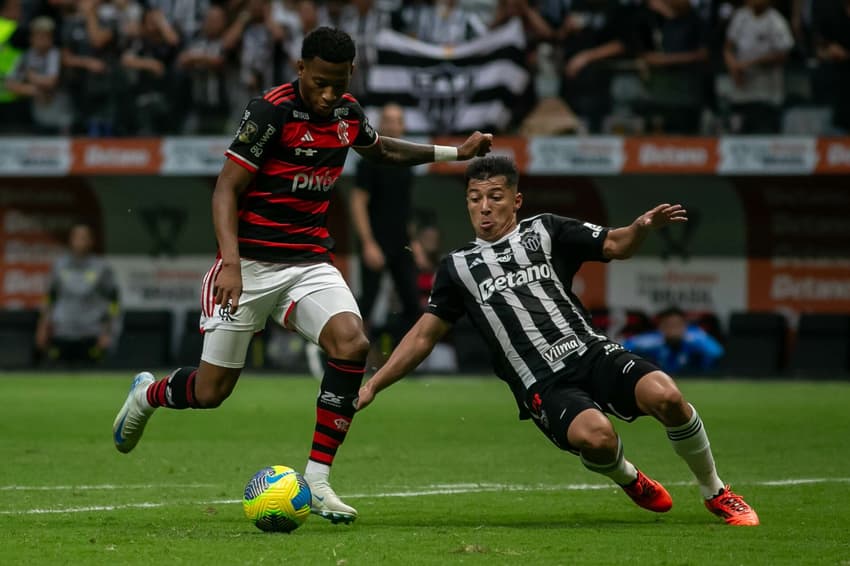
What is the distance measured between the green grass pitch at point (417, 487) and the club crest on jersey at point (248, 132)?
70.1 inches

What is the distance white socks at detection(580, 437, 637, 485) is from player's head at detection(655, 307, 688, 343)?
10437 millimetres

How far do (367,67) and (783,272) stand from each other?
5.86 metres

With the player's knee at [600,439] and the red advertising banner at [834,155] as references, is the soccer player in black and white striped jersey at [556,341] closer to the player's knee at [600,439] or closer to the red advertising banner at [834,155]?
the player's knee at [600,439]

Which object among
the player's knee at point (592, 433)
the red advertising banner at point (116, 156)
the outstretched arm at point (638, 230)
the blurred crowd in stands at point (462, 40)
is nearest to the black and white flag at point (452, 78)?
the blurred crowd in stands at point (462, 40)

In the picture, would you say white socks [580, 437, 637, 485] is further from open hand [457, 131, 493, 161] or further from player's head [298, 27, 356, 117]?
player's head [298, 27, 356, 117]

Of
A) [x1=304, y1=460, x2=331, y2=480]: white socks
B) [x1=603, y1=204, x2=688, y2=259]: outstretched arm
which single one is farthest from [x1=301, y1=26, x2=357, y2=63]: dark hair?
[x1=304, y1=460, x2=331, y2=480]: white socks

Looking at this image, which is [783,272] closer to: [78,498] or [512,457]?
[512,457]

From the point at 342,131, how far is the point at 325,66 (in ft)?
1.64

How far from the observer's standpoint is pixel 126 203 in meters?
21.4

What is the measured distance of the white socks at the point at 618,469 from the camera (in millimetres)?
6934

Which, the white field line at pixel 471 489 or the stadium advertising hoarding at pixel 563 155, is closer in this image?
the white field line at pixel 471 489

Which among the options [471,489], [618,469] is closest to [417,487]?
[471,489]

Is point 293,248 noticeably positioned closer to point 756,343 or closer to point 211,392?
point 211,392

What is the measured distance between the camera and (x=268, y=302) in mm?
7582
